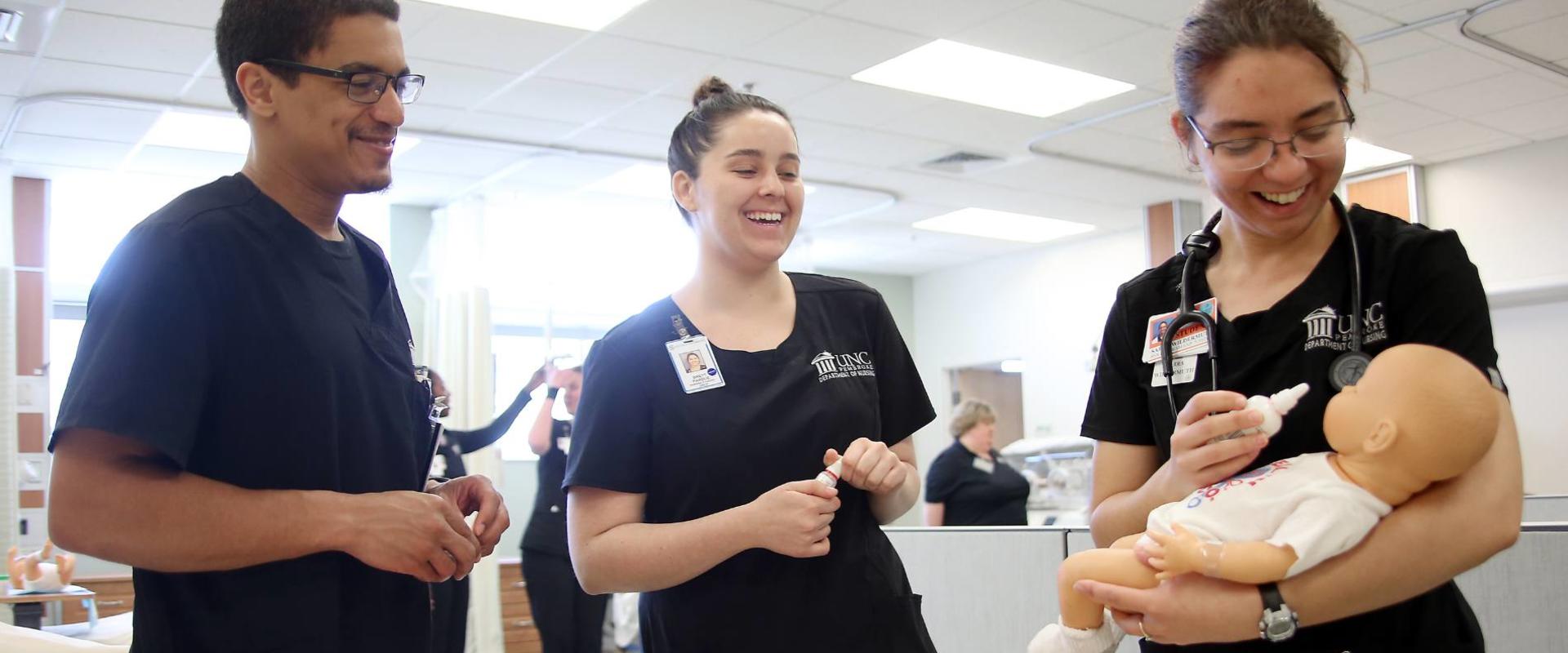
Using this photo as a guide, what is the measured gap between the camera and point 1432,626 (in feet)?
4.13

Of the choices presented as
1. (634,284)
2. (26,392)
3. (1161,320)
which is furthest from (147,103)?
(1161,320)

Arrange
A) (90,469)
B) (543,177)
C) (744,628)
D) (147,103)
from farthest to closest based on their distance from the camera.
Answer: (543,177), (147,103), (744,628), (90,469)

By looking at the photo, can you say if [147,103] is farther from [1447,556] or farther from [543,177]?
[1447,556]

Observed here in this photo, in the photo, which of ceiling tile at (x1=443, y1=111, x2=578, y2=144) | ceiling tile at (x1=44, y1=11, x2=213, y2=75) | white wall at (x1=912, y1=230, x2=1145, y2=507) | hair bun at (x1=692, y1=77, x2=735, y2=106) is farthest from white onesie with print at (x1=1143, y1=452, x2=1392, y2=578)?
white wall at (x1=912, y1=230, x2=1145, y2=507)

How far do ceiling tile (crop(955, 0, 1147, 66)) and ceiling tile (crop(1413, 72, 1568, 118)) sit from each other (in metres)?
2.54

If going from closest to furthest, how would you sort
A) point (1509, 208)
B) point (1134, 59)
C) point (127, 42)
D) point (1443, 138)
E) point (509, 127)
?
1. point (127, 42)
2. point (1134, 59)
3. point (509, 127)
4. point (1443, 138)
5. point (1509, 208)

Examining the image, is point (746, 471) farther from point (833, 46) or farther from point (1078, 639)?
point (833, 46)

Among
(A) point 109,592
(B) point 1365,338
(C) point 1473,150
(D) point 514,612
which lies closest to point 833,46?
(B) point 1365,338

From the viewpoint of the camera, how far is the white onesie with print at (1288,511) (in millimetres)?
1172

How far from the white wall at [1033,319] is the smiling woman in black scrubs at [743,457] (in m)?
8.97

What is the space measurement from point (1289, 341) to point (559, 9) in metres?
4.90

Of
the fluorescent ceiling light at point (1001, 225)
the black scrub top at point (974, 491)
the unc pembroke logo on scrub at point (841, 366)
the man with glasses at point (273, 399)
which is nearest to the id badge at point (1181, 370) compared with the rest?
the unc pembroke logo on scrub at point (841, 366)

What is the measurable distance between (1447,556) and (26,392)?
Answer: 28.9 ft

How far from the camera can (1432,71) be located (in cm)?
684
